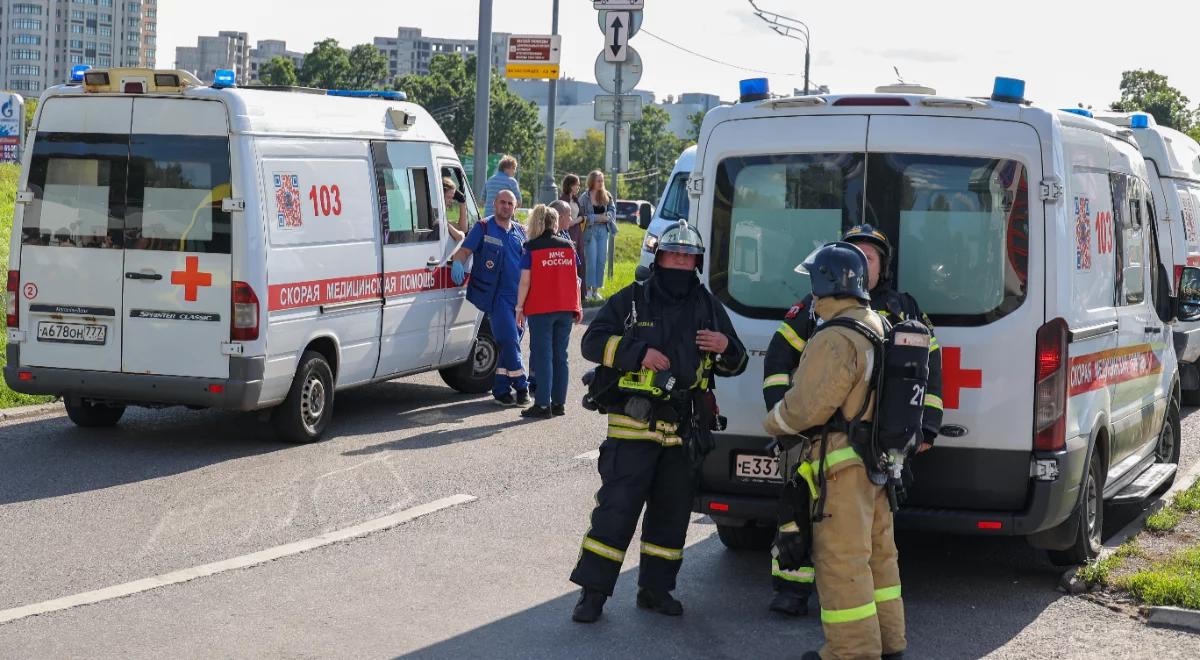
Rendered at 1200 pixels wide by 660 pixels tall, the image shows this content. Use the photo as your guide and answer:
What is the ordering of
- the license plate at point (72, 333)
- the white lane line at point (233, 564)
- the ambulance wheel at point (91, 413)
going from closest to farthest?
the white lane line at point (233, 564) → the license plate at point (72, 333) → the ambulance wheel at point (91, 413)

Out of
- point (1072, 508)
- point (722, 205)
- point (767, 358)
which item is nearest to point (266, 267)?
point (722, 205)

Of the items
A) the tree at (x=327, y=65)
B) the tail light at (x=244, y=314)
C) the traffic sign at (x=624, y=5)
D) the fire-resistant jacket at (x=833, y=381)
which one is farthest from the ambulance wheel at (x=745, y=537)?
the tree at (x=327, y=65)

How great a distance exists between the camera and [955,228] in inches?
276

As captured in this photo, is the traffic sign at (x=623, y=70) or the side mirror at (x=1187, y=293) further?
the traffic sign at (x=623, y=70)

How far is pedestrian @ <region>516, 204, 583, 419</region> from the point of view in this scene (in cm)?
1209

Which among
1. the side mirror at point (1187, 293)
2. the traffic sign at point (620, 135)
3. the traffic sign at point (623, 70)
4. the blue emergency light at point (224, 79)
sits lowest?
the side mirror at point (1187, 293)

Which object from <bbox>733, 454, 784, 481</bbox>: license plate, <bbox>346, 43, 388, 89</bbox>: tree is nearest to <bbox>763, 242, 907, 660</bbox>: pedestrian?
<bbox>733, 454, 784, 481</bbox>: license plate

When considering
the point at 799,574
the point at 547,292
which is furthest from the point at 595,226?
the point at 799,574

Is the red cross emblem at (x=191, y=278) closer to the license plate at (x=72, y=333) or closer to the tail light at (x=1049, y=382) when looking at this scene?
the license plate at (x=72, y=333)

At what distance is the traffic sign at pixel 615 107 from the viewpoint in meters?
22.5

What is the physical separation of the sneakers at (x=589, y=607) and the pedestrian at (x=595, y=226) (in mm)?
14675

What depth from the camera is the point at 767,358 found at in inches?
251

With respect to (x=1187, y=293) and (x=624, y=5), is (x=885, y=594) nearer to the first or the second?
(x=1187, y=293)

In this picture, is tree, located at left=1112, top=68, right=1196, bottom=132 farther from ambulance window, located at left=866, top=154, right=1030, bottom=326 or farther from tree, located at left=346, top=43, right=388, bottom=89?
tree, located at left=346, top=43, right=388, bottom=89
